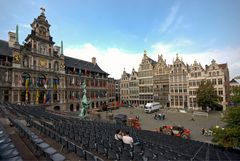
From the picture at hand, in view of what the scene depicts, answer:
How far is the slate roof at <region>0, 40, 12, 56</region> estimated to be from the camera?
114 ft

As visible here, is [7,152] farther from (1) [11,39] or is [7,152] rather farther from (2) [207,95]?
(2) [207,95]

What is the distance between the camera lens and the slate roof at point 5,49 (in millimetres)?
34672

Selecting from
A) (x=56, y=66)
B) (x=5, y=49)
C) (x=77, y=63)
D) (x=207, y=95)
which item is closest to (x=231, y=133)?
(x=207, y=95)

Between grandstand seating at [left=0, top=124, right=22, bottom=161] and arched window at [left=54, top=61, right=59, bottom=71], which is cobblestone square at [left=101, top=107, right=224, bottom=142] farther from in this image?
arched window at [left=54, top=61, right=59, bottom=71]

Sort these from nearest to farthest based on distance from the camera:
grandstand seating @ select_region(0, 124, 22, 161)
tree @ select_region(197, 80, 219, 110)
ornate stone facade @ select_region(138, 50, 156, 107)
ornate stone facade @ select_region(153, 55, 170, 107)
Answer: grandstand seating @ select_region(0, 124, 22, 161), tree @ select_region(197, 80, 219, 110), ornate stone facade @ select_region(153, 55, 170, 107), ornate stone facade @ select_region(138, 50, 156, 107)

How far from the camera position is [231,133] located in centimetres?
Answer: 1420

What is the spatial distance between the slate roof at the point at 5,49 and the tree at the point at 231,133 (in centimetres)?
4176

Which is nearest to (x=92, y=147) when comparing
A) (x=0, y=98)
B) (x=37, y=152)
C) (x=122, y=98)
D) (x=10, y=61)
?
(x=37, y=152)

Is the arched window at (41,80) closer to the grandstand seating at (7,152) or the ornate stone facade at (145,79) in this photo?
the grandstand seating at (7,152)

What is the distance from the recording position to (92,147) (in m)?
8.94

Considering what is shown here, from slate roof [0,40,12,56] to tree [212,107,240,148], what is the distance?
137ft

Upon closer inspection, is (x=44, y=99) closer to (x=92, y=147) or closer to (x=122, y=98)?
(x=92, y=147)

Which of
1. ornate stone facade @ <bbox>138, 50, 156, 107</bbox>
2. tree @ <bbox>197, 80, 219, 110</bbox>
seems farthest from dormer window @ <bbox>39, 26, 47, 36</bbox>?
tree @ <bbox>197, 80, 219, 110</bbox>

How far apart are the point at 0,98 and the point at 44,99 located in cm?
872
